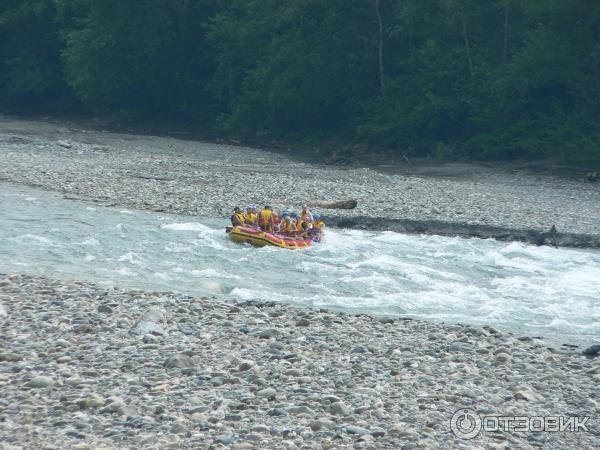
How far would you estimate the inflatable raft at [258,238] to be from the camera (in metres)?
17.7

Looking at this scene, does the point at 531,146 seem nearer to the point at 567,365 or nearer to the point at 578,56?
the point at 578,56

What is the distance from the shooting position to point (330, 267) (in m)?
16.4

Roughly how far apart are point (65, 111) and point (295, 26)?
15.0 meters

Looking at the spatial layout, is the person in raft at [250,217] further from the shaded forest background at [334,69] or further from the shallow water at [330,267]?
the shaded forest background at [334,69]

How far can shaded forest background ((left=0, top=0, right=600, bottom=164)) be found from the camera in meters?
33.7

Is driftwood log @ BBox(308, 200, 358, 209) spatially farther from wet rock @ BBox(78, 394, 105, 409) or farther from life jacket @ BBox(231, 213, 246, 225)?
wet rock @ BBox(78, 394, 105, 409)

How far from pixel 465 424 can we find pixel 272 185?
17365 millimetres

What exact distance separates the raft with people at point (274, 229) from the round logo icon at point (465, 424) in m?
9.38

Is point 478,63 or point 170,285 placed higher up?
point 478,63

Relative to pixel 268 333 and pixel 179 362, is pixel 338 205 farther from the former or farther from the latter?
pixel 179 362

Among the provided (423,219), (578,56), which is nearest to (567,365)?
(423,219)

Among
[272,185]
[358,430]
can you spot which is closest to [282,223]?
[272,185]

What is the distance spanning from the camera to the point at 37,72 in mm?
48156

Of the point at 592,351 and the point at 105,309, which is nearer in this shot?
the point at 592,351
